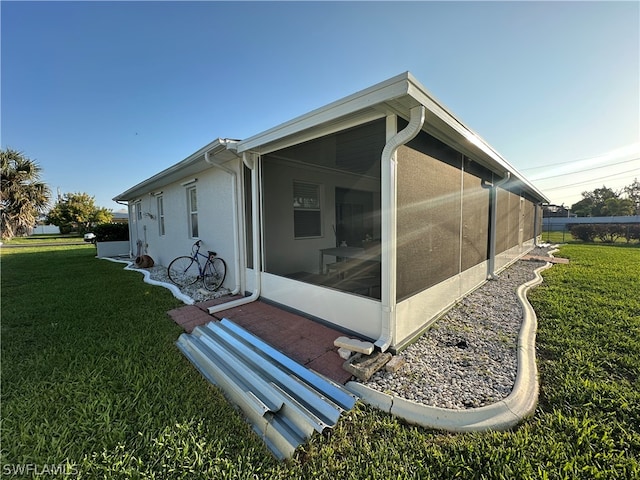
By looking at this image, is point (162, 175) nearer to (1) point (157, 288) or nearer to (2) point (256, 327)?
(1) point (157, 288)

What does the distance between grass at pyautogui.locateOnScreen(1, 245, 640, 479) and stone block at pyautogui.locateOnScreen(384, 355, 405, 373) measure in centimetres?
57

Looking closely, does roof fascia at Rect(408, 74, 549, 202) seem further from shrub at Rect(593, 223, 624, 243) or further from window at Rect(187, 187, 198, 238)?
shrub at Rect(593, 223, 624, 243)

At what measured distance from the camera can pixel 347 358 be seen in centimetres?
276

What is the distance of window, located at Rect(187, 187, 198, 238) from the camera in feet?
22.5

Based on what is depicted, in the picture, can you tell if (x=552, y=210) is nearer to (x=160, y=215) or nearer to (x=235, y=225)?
(x=235, y=225)

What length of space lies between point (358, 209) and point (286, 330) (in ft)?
17.5

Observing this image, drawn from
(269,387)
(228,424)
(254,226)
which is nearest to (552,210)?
(254,226)

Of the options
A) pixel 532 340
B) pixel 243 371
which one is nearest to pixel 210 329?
pixel 243 371

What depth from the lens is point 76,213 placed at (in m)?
29.2

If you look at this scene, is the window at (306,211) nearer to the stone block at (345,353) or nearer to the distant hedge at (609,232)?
the stone block at (345,353)

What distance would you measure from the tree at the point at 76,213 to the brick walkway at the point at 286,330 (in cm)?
3251

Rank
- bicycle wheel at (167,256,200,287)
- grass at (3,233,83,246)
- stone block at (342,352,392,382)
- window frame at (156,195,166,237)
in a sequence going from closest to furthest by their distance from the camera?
stone block at (342,352,392,382) → bicycle wheel at (167,256,200,287) → window frame at (156,195,166,237) → grass at (3,233,83,246)

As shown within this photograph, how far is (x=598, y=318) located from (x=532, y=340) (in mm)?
1557

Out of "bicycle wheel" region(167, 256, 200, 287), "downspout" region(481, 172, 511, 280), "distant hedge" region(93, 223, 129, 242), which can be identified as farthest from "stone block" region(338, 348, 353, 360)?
"distant hedge" region(93, 223, 129, 242)
